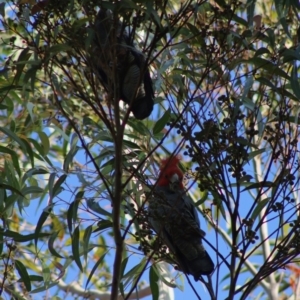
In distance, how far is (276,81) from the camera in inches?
101

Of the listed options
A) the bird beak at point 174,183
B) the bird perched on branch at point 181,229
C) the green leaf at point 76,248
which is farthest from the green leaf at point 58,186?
the bird beak at point 174,183

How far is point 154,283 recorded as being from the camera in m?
2.74

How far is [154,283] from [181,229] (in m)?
0.38

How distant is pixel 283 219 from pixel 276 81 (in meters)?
0.54

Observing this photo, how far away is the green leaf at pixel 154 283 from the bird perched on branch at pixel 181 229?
0.72 feet

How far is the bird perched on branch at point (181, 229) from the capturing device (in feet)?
7.52

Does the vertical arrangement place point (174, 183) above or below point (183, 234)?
above

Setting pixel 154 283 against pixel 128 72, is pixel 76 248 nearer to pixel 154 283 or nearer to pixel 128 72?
pixel 154 283

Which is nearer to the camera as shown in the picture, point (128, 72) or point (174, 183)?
point (128, 72)

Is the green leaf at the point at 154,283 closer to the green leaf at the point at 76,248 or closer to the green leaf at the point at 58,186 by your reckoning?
the green leaf at the point at 76,248

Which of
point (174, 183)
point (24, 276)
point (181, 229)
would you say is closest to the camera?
point (181, 229)

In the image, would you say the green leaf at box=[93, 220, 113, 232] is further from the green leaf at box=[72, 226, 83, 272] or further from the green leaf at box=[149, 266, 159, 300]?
the green leaf at box=[149, 266, 159, 300]

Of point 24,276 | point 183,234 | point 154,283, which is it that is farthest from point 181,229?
point 24,276

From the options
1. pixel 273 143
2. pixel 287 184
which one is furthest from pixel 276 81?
pixel 287 184
